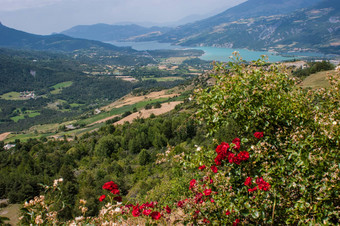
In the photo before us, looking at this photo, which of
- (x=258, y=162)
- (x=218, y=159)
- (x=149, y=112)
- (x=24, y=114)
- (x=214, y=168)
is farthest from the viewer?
(x=24, y=114)

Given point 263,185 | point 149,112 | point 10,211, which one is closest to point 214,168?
point 263,185

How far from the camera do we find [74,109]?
19950 cm

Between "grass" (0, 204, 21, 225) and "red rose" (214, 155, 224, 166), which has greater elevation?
"red rose" (214, 155, 224, 166)

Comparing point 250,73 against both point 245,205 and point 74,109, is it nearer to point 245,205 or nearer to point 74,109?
point 245,205

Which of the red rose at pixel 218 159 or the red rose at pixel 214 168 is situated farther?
the red rose at pixel 214 168

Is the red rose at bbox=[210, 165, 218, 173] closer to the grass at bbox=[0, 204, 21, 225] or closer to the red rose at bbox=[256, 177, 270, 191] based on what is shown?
the red rose at bbox=[256, 177, 270, 191]

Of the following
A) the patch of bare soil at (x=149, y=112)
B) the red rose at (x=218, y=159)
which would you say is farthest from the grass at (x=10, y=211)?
the patch of bare soil at (x=149, y=112)

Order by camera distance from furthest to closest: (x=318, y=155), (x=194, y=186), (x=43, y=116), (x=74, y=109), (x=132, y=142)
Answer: (x=74, y=109) < (x=43, y=116) < (x=132, y=142) < (x=194, y=186) < (x=318, y=155)

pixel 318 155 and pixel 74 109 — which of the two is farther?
pixel 74 109

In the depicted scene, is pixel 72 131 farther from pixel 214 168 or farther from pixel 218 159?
pixel 218 159

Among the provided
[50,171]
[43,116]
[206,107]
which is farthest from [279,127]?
[43,116]

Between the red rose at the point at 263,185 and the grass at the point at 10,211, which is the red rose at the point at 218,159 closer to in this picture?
the red rose at the point at 263,185

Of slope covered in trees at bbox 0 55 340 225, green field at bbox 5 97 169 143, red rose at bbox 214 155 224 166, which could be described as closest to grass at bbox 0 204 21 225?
slope covered in trees at bbox 0 55 340 225

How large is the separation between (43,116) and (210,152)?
20555 cm
